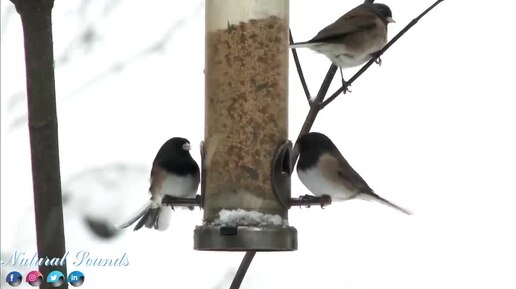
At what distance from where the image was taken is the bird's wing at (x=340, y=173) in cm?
313

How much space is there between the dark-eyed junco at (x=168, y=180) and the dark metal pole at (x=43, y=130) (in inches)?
32.2

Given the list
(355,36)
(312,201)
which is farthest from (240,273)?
(355,36)

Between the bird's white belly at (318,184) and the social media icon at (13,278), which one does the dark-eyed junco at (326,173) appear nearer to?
the bird's white belly at (318,184)

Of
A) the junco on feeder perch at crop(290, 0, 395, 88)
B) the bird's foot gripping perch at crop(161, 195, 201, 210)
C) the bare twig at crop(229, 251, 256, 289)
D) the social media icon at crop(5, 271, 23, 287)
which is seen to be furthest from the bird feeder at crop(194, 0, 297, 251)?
the junco on feeder perch at crop(290, 0, 395, 88)

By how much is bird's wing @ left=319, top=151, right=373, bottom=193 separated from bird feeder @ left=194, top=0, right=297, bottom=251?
0.39 feet

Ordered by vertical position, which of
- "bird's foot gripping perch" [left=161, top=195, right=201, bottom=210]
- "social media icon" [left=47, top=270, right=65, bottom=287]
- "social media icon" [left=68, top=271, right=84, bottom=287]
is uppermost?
"bird's foot gripping perch" [left=161, top=195, right=201, bottom=210]

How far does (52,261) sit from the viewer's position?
2154mm

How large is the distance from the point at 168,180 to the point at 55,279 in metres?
0.98

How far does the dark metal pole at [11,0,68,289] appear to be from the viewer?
2.13 meters

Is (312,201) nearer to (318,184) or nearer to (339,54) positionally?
(318,184)

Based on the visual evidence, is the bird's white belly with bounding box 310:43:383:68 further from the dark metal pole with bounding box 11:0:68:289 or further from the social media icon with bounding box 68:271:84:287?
the dark metal pole with bounding box 11:0:68:289

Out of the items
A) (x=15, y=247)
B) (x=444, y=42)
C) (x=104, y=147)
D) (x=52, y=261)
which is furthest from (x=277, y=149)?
(x=444, y=42)

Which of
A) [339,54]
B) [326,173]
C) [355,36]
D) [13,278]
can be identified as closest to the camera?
[13,278]

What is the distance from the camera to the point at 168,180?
3104 millimetres
